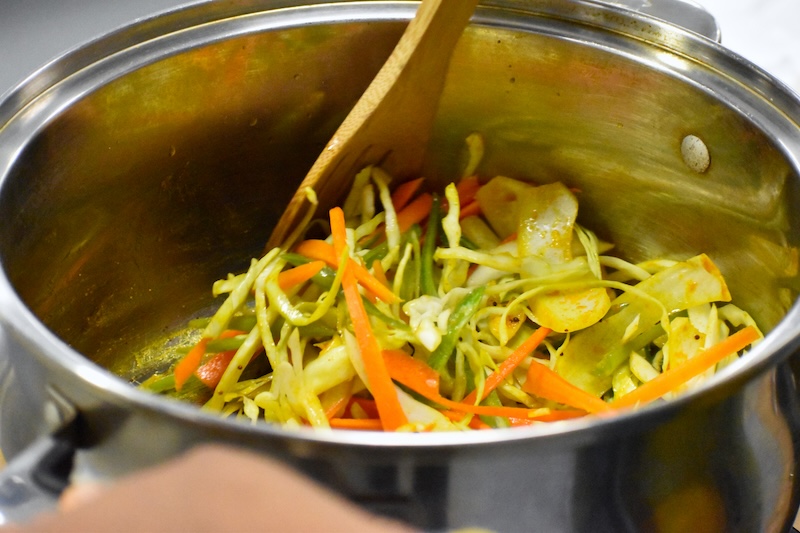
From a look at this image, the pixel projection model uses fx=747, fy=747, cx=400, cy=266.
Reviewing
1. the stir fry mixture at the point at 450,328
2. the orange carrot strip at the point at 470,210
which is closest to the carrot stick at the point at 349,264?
the stir fry mixture at the point at 450,328

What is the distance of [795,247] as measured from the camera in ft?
3.29

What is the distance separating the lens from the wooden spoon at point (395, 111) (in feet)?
3.73

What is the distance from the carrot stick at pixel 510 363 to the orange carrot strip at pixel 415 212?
0.29m

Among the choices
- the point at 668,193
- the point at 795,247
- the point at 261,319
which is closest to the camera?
the point at 795,247

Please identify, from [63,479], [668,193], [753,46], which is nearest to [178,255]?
[63,479]

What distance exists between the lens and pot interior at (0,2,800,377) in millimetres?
1043

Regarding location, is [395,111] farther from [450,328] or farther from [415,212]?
[450,328]

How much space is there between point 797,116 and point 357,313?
2.14 ft

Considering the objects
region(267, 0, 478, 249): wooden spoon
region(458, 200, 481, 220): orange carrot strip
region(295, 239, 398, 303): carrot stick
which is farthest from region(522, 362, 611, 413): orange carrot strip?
region(267, 0, 478, 249): wooden spoon

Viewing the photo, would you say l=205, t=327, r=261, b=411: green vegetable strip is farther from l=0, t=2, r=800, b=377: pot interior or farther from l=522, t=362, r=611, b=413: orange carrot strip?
l=522, t=362, r=611, b=413: orange carrot strip

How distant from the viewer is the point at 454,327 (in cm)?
108

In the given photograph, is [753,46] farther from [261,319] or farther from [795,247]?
[261,319]

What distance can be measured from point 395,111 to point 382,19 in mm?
151

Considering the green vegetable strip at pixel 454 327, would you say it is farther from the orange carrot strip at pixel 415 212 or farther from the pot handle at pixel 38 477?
the pot handle at pixel 38 477
